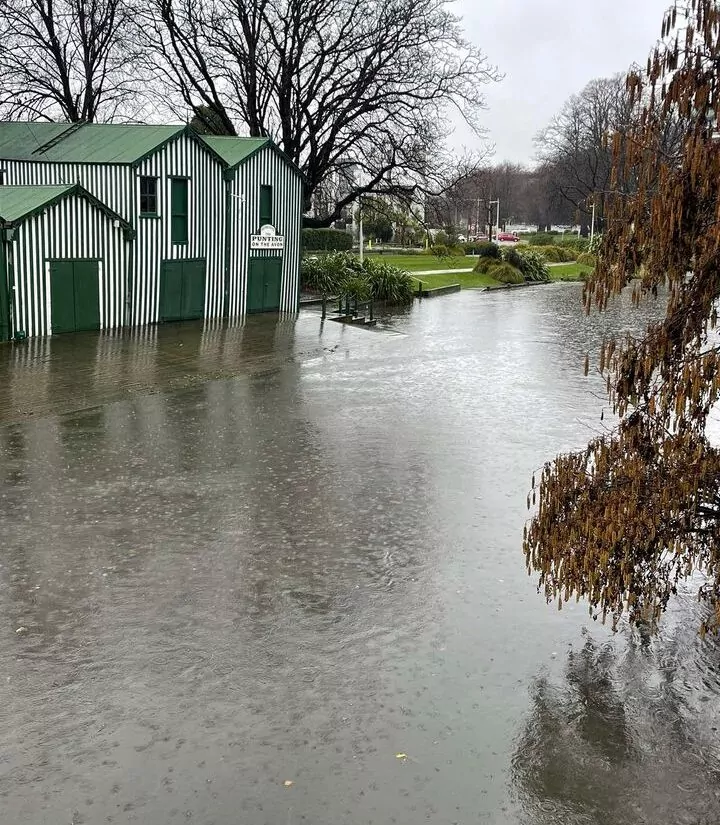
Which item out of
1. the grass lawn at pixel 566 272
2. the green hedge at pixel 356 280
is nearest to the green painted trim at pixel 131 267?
the green hedge at pixel 356 280

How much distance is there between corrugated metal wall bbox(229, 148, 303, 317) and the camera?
93.0 ft

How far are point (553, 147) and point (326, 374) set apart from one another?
69985 millimetres

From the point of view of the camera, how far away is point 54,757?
6012mm

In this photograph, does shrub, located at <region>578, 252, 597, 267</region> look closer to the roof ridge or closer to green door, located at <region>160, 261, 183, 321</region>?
green door, located at <region>160, 261, 183, 321</region>

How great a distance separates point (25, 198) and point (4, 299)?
2.86m

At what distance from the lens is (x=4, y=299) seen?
21906 millimetres

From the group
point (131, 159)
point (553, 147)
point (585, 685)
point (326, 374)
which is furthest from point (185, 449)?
point (553, 147)

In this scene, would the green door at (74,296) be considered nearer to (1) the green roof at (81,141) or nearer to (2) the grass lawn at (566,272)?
(1) the green roof at (81,141)

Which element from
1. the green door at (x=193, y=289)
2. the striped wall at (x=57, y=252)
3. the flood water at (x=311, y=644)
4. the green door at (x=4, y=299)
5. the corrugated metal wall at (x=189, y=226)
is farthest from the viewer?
the green door at (x=193, y=289)

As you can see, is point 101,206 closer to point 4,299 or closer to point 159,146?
point 159,146

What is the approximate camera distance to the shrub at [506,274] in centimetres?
4691

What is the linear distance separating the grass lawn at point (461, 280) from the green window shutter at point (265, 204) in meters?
12.7

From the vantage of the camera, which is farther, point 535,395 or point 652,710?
point 535,395

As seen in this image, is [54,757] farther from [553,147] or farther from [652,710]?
[553,147]
